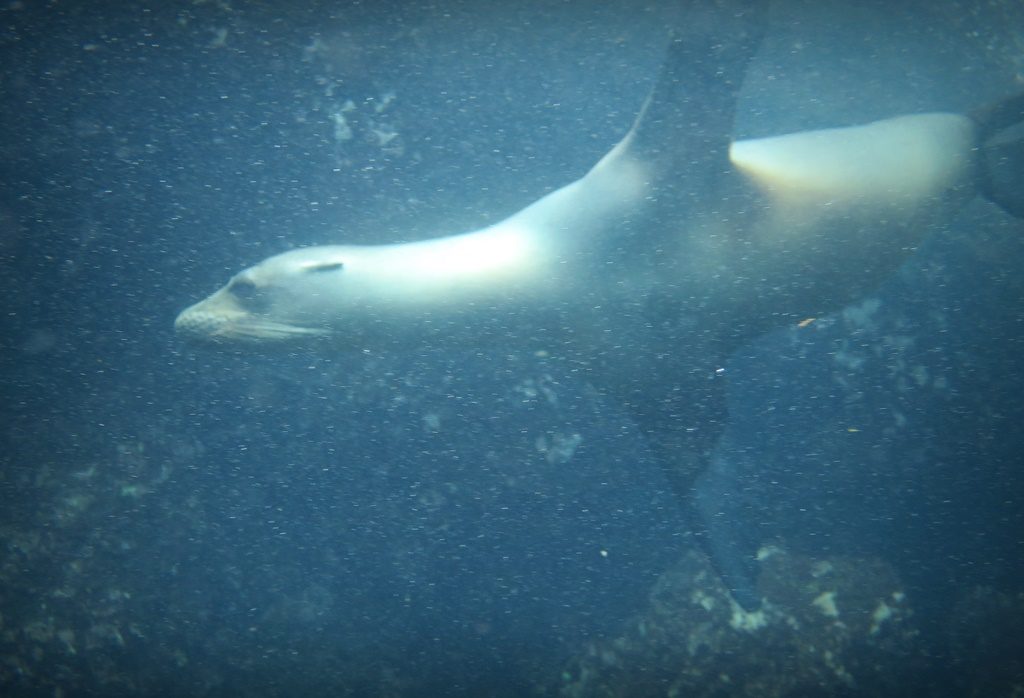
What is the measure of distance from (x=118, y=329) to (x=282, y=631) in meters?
3.24

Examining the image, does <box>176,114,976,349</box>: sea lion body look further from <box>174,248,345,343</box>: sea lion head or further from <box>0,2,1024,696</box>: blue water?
<box>0,2,1024,696</box>: blue water

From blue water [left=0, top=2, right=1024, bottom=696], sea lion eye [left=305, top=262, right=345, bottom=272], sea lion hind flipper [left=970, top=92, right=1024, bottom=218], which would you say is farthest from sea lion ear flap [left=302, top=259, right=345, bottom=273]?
sea lion hind flipper [left=970, top=92, right=1024, bottom=218]

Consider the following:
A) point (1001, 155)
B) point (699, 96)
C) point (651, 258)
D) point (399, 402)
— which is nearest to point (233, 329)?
point (399, 402)

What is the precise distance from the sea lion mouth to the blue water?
2.73 feet

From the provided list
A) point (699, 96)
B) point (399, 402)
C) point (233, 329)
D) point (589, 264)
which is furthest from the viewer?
point (399, 402)

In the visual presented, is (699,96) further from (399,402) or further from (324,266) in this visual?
(399,402)

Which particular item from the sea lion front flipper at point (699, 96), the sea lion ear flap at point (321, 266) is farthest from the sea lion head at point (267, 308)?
the sea lion front flipper at point (699, 96)

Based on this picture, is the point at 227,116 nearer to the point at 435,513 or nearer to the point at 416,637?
the point at 435,513

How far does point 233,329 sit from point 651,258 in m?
2.61

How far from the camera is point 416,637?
4.39 meters

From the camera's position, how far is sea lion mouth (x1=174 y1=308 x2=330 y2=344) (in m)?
3.22

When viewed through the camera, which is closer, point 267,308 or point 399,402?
point 267,308

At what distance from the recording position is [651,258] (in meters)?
3.33

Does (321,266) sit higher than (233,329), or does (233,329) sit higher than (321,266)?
(321,266)
